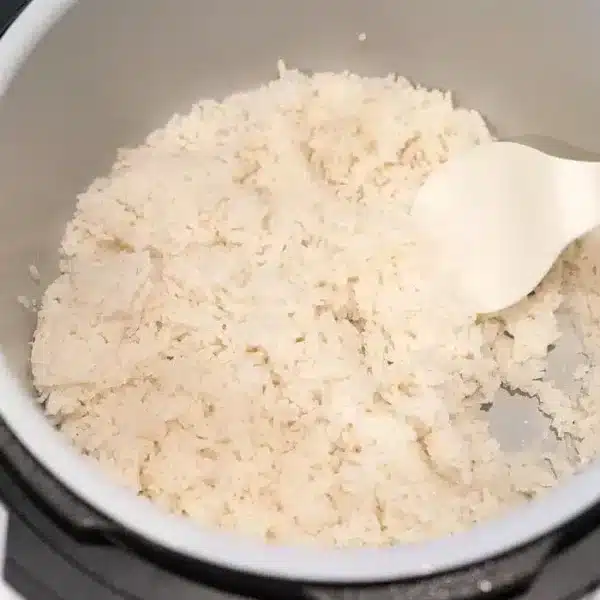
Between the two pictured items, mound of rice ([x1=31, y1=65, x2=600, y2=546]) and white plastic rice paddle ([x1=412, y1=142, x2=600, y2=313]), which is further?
white plastic rice paddle ([x1=412, y1=142, x2=600, y2=313])

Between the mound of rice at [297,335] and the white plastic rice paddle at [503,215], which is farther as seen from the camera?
the white plastic rice paddle at [503,215]

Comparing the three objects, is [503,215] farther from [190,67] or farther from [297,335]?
[190,67]

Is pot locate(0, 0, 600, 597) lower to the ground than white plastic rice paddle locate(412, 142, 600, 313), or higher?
higher

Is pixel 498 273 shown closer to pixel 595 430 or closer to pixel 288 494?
pixel 595 430
